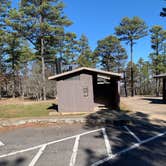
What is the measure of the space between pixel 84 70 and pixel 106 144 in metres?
7.71

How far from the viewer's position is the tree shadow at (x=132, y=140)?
534cm

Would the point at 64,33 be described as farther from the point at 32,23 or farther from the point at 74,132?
the point at 74,132

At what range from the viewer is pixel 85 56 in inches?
1425

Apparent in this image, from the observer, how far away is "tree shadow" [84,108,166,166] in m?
5.34

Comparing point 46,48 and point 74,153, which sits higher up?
point 46,48

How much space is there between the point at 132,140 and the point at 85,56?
2968 centimetres

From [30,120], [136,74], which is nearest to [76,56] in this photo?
[136,74]

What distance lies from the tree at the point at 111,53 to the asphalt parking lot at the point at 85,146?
25627mm

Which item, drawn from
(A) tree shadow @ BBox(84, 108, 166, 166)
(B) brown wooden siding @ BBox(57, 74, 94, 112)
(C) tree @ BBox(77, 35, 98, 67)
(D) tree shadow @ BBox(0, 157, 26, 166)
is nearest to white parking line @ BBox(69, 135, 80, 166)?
(A) tree shadow @ BBox(84, 108, 166, 166)

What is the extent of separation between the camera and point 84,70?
551 inches

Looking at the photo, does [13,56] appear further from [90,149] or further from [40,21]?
[90,149]

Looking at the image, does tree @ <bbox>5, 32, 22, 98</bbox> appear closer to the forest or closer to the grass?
the forest

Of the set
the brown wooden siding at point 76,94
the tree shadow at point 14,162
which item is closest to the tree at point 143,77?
the brown wooden siding at point 76,94

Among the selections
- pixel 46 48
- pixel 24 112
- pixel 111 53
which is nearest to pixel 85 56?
pixel 111 53
